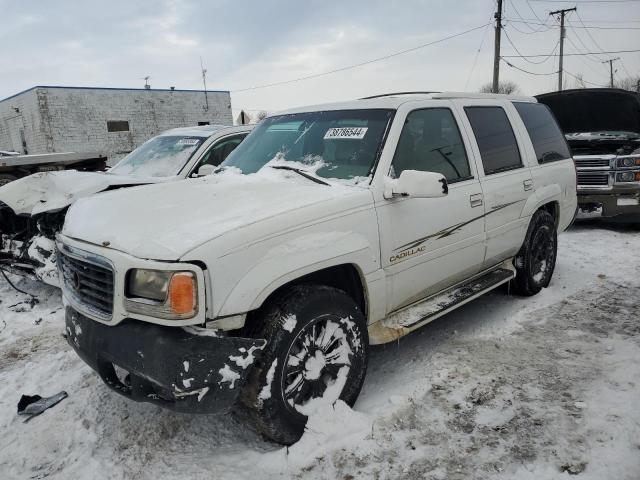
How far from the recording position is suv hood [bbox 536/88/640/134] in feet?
29.1

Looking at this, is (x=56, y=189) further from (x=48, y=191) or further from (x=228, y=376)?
(x=228, y=376)

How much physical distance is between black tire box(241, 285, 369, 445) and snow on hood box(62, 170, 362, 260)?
0.51m

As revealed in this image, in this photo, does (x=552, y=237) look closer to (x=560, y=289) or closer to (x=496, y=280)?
(x=560, y=289)

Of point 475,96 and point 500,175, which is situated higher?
point 475,96

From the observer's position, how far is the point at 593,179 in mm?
7836

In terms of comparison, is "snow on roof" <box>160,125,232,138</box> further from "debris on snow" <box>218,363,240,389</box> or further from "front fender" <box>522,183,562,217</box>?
"debris on snow" <box>218,363,240,389</box>

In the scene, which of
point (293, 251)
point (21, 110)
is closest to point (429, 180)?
point (293, 251)

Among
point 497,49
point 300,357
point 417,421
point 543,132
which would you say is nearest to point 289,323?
point 300,357

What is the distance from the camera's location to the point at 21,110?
27016mm

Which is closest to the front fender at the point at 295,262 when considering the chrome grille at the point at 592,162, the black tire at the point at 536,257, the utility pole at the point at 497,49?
the black tire at the point at 536,257

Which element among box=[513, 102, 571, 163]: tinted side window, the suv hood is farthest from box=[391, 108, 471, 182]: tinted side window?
the suv hood

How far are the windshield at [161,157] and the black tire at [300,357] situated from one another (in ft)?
13.1

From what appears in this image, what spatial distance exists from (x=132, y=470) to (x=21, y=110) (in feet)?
98.6

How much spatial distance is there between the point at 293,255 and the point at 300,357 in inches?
22.7
